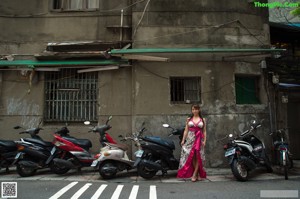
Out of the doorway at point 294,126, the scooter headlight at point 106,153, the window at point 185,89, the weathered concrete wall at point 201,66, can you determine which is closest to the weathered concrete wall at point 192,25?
the weathered concrete wall at point 201,66

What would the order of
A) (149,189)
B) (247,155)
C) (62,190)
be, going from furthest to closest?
(247,155) < (149,189) < (62,190)

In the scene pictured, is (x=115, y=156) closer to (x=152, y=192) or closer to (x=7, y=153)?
(x=152, y=192)

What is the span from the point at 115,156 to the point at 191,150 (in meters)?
1.89

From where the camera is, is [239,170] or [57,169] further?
[57,169]

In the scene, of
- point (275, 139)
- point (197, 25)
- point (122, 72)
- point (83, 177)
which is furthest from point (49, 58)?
point (275, 139)

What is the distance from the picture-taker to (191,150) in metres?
7.03

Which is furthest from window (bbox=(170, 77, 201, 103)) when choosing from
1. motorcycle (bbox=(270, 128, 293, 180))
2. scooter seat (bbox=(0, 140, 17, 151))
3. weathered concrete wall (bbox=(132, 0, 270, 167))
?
scooter seat (bbox=(0, 140, 17, 151))

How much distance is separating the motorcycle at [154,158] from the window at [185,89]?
85.9 inches

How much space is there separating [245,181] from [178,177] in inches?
63.9

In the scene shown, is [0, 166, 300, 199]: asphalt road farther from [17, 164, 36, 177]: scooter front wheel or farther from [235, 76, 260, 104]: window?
[235, 76, 260, 104]: window

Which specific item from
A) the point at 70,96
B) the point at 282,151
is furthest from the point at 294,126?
the point at 70,96

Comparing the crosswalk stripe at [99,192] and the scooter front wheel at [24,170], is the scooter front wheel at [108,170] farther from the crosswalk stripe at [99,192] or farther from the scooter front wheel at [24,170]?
the scooter front wheel at [24,170]

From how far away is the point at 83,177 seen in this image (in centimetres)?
737

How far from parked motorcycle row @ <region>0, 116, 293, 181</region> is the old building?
1336mm
